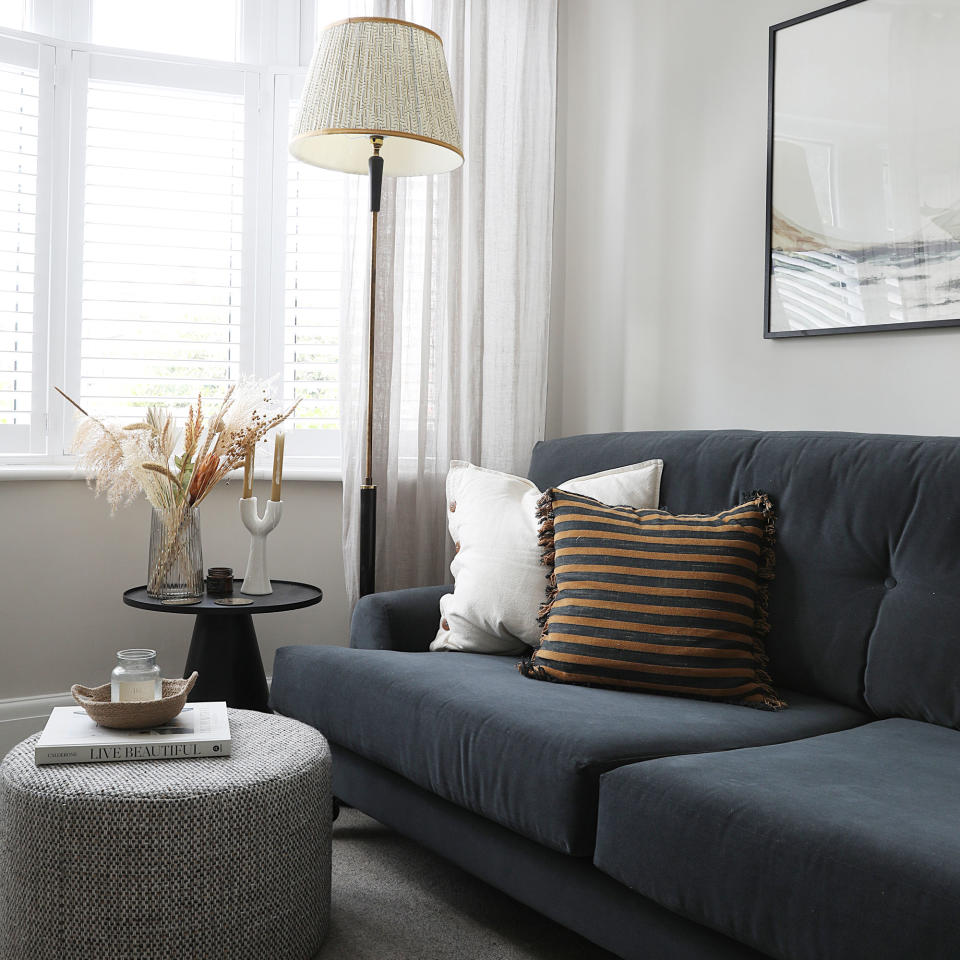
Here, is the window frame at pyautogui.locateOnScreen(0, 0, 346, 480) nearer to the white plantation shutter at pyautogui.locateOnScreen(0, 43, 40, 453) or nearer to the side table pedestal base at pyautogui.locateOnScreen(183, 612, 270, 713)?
the white plantation shutter at pyautogui.locateOnScreen(0, 43, 40, 453)

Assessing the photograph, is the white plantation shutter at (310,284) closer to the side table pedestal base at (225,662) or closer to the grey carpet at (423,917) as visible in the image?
the side table pedestal base at (225,662)

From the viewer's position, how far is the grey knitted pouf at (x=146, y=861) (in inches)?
62.2

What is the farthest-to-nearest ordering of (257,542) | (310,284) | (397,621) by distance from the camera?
1. (310,284)
2. (257,542)
3. (397,621)

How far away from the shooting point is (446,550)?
10.3ft

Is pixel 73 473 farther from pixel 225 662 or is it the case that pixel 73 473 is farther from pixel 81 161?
pixel 81 161

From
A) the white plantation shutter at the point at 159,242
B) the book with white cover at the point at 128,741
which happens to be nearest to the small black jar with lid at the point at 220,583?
the white plantation shutter at the point at 159,242

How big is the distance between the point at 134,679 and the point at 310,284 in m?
1.78

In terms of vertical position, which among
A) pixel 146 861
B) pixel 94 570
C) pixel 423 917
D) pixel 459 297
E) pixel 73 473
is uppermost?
pixel 459 297

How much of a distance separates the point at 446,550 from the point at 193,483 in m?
0.80

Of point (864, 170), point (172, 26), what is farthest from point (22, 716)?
point (864, 170)

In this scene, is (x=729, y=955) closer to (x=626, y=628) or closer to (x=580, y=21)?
(x=626, y=628)

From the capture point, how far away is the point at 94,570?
9.88ft

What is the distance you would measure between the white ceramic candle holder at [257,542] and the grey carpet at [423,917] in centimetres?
72

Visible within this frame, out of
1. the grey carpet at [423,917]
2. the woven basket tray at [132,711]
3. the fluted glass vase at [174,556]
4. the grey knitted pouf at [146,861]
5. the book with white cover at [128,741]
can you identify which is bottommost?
the grey carpet at [423,917]
